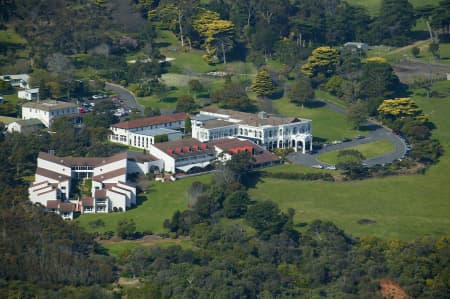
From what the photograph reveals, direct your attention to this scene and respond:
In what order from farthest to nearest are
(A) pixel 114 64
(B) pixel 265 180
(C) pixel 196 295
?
(A) pixel 114 64 < (B) pixel 265 180 < (C) pixel 196 295

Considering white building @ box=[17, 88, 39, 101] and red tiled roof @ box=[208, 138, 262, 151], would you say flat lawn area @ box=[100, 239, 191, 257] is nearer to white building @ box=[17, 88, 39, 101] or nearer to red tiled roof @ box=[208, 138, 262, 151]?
red tiled roof @ box=[208, 138, 262, 151]

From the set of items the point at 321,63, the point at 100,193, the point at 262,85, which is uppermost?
the point at 321,63

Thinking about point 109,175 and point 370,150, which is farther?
point 370,150

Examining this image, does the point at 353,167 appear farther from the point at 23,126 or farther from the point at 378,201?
the point at 23,126

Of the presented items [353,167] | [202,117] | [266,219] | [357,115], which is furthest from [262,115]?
[266,219]

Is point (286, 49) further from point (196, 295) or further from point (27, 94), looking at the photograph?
point (196, 295)

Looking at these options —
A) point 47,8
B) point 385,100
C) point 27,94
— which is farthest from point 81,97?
point 385,100
